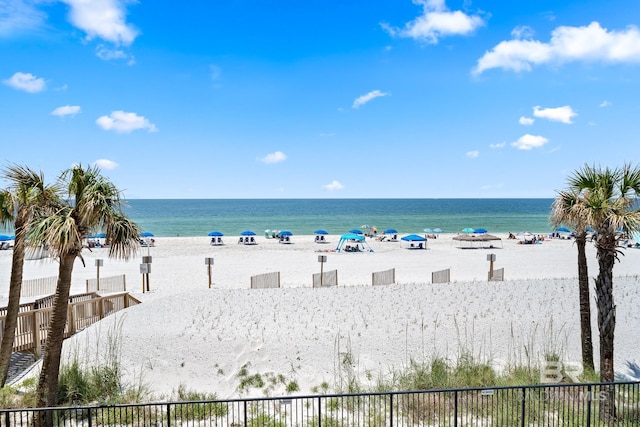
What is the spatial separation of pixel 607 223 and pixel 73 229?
10.9 metres

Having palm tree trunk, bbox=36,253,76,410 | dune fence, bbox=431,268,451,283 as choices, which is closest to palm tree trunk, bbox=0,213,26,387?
palm tree trunk, bbox=36,253,76,410

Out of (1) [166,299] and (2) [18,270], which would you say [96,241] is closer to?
(1) [166,299]

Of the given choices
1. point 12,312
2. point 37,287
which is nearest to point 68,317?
point 12,312

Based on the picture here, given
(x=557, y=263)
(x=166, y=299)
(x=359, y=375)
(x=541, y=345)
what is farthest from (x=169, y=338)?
(x=557, y=263)

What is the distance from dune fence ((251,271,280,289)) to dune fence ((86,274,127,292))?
24.7ft

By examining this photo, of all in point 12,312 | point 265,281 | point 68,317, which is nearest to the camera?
point 12,312

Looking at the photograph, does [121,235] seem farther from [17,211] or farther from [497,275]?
[497,275]

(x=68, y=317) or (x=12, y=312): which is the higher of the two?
(x=12, y=312)

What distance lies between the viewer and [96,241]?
157ft

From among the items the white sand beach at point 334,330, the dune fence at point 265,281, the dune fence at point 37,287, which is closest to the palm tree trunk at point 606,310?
the white sand beach at point 334,330

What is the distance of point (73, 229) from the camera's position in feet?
26.0

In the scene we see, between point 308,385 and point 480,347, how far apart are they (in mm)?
5495

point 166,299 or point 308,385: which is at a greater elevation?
point 166,299

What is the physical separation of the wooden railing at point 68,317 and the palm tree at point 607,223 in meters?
14.1
